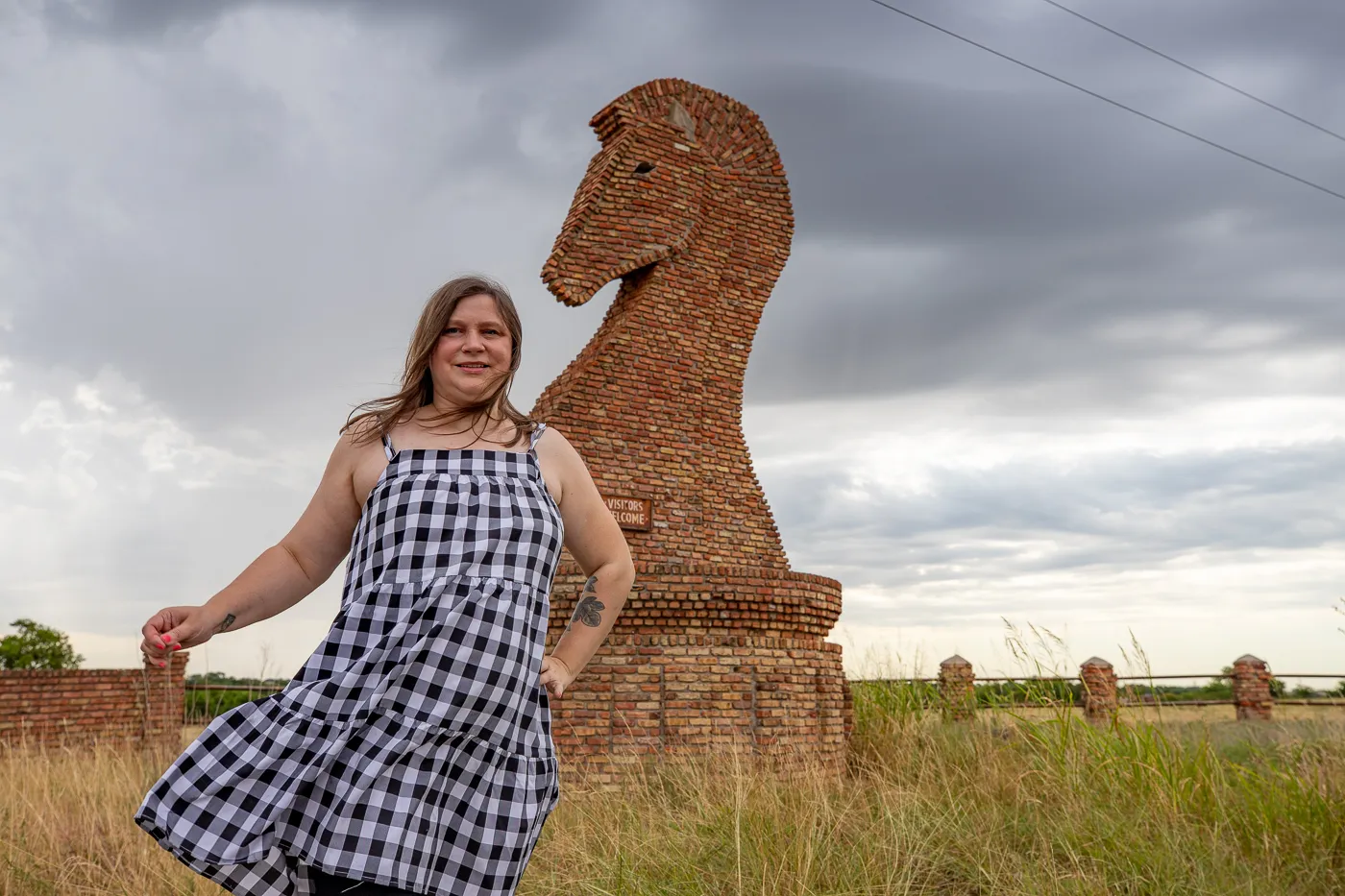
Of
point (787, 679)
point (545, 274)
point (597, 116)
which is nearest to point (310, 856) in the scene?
point (787, 679)

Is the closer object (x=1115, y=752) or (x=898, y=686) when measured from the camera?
(x=1115, y=752)

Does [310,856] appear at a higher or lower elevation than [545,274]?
lower

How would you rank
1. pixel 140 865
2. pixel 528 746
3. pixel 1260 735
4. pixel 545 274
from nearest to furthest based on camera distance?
pixel 528 746, pixel 140 865, pixel 545 274, pixel 1260 735

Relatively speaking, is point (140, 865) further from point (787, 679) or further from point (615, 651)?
point (787, 679)

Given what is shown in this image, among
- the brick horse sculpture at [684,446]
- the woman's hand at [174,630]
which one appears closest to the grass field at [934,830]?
the brick horse sculpture at [684,446]

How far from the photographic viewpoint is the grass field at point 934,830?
4.88 meters

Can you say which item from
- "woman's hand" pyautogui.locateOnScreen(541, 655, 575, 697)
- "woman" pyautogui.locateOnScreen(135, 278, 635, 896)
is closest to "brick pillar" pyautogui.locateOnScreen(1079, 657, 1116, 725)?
"woman's hand" pyautogui.locateOnScreen(541, 655, 575, 697)

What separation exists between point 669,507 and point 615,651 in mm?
2535

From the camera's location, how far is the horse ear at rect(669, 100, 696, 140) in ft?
38.0

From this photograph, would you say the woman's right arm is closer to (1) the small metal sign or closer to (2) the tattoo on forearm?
(2) the tattoo on forearm

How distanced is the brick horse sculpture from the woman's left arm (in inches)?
225

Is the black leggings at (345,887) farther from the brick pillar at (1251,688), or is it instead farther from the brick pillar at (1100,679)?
the brick pillar at (1251,688)

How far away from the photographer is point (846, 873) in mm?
4711

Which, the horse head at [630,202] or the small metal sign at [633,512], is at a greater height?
the horse head at [630,202]
